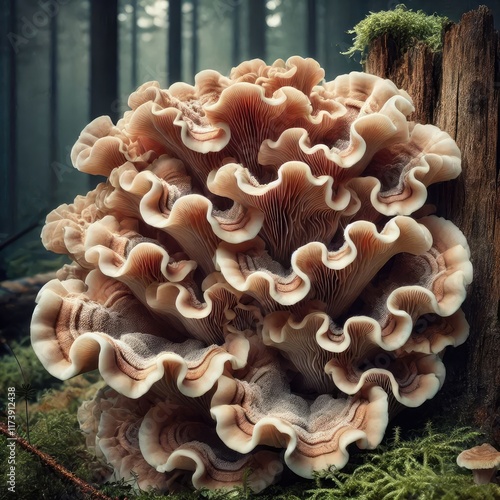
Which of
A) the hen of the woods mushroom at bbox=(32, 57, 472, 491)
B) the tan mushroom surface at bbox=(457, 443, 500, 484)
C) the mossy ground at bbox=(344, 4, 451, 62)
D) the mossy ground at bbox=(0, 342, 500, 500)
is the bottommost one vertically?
the mossy ground at bbox=(0, 342, 500, 500)

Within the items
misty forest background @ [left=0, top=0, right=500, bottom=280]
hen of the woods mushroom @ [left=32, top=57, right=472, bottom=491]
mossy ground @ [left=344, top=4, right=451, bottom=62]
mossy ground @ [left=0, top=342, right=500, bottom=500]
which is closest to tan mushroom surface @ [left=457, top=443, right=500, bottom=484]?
mossy ground @ [left=0, top=342, right=500, bottom=500]

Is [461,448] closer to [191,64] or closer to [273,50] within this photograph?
[273,50]

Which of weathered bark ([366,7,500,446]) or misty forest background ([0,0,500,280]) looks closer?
weathered bark ([366,7,500,446])

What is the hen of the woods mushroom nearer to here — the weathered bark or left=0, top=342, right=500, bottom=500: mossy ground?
left=0, top=342, right=500, bottom=500: mossy ground

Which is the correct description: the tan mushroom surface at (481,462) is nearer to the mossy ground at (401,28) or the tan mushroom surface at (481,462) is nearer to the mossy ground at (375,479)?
the mossy ground at (375,479)

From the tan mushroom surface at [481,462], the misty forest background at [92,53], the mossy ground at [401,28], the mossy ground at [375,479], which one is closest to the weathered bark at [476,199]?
the mossy ground at [375,479]

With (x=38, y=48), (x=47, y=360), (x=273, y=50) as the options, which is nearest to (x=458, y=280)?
(x=47, y=360)

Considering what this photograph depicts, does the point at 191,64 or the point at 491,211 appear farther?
the point at 191,64
